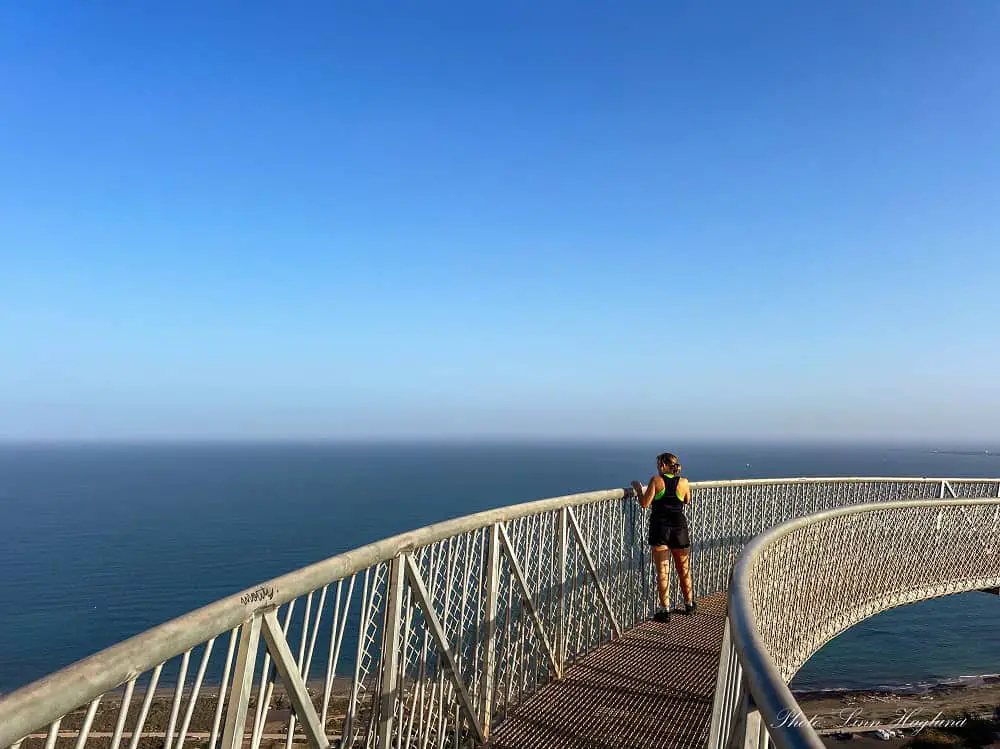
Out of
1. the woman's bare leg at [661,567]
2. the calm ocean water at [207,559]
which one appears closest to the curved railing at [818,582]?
the woman's bare leg at [661,567]

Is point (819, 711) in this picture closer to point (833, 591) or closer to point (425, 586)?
point (833, 591)

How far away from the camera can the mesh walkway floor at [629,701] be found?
4723 mm

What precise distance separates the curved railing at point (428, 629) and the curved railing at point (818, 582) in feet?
5.61

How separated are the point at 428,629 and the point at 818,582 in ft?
16.6

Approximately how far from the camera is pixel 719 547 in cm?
967

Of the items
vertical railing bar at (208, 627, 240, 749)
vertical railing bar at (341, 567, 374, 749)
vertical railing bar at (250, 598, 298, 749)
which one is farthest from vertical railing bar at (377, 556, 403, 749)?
vertical railing bar at (208, 627, 240, 749)

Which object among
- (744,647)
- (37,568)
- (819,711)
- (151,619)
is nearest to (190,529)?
(37,568)

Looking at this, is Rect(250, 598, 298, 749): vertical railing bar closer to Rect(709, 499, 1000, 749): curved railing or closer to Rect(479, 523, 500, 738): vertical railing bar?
Rect(709, 499, 1000, 749): curved railing

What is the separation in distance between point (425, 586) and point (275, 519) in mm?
96541

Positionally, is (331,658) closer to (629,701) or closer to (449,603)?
(449,603)

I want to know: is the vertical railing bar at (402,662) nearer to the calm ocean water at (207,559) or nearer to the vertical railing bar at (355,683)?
the vertical railing bar at (355,683)

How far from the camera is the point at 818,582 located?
7375mm

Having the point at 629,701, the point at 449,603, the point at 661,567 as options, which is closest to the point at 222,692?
the point at 449,603

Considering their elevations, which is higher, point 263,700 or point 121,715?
point 121,715
